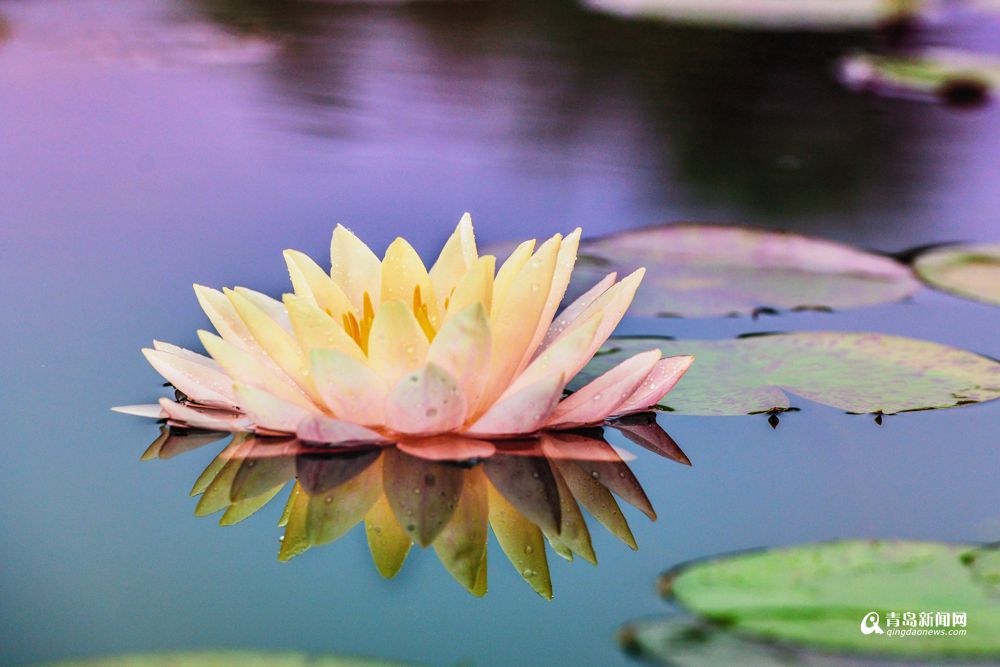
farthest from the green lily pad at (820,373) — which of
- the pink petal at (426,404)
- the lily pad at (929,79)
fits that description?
the lily pad at (929,79)

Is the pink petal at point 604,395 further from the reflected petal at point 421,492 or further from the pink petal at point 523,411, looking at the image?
the reflected petal at point 421,492

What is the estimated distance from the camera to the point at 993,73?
3.47 m

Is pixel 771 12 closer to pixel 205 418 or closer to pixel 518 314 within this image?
pixel 518 314

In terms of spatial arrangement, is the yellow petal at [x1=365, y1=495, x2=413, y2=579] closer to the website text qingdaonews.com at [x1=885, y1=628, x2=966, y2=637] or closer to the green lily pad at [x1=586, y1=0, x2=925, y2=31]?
the website text qingdaonews.com at [x1=885, y1=628, x2=966, y2=637]

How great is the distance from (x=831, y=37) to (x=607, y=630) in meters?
3.81

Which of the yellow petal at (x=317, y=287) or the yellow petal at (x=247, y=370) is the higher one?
the yellow petal at (x=317, y=287)

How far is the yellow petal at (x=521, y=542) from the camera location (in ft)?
3.18

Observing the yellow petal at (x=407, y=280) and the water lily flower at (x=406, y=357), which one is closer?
the water lily flower at (x=406, y=357)

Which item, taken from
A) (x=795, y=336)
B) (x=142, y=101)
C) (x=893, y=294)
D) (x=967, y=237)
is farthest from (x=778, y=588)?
(x=142, y=101)

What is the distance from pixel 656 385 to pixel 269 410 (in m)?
0.44

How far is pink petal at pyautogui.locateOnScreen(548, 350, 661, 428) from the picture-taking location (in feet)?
3.91

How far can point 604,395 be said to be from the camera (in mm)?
1194

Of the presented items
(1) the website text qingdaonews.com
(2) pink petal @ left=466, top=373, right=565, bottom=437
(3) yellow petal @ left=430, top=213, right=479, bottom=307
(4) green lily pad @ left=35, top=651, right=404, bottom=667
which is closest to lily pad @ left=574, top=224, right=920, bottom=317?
(3) yellow petal @ left=430, top=213, right=479, bottom=307

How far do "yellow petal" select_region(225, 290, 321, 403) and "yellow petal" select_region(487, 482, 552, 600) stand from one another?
0.24m
